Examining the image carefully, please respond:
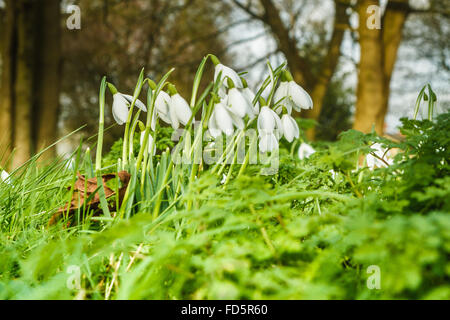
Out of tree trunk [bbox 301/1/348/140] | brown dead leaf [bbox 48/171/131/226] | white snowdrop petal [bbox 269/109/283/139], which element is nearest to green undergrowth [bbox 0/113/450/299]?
brown dead leaf [bbox 48/171/131/226]

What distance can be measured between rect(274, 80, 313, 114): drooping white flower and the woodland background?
3.12 m

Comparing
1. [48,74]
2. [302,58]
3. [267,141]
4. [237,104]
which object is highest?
[302,58]

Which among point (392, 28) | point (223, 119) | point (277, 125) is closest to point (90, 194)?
point (223, 119)

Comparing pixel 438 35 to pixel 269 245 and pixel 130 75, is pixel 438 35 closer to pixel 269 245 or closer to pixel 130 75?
pixel 130 75

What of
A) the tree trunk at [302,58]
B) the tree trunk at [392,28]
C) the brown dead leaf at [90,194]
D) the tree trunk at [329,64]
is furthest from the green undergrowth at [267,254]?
the tree trunk at [329,64]

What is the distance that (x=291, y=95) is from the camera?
1440 mm

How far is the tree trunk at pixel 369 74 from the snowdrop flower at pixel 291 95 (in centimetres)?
429

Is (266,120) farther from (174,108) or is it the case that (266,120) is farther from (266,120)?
(174,108)

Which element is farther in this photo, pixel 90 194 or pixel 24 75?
pixel 24 75

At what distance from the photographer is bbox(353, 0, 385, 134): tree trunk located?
554 cm

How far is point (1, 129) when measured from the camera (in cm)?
546

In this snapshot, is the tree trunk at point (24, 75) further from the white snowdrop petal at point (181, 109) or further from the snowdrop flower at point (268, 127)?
the snowdrop flower at point (268, 127)

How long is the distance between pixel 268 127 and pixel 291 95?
0.69 feet

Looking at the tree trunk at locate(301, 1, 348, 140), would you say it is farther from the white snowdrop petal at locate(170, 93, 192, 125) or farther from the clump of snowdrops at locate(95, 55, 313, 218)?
the white snowdrop petal at locate(170, 93, 192, 125)
